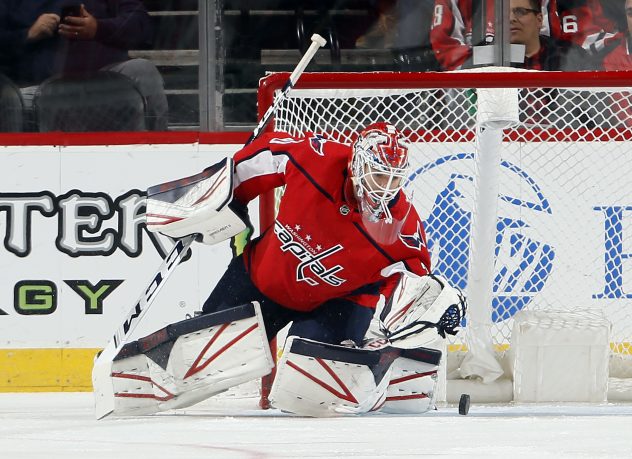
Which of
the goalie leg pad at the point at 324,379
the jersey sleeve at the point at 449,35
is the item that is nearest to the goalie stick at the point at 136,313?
the goalie leg pad at the point at 324,379

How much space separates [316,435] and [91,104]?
2179mm

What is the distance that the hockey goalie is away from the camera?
11.3ft

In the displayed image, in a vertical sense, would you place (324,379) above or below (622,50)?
below

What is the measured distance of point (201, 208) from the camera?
3506 millimetres

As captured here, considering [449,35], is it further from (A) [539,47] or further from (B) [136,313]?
(B) [136,313]

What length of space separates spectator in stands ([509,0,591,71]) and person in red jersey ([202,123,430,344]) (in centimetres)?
115

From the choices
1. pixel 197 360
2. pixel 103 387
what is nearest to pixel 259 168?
pixel 197 360

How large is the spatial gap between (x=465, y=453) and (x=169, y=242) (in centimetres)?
230

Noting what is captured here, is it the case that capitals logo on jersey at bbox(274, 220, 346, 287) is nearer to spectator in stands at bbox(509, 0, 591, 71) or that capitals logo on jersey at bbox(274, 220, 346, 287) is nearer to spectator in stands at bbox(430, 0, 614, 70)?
spectator in stands at bbox(430, 0, 614, 70)

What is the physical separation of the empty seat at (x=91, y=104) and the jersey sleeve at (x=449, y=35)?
1069 mm

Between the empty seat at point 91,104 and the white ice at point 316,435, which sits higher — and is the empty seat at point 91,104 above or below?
above

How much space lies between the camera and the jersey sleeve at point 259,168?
355cm

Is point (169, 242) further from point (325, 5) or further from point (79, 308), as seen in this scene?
point (325, 5)

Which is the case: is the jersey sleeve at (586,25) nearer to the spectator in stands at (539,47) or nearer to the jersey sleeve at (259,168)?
the spectator in stands at (539,47)
